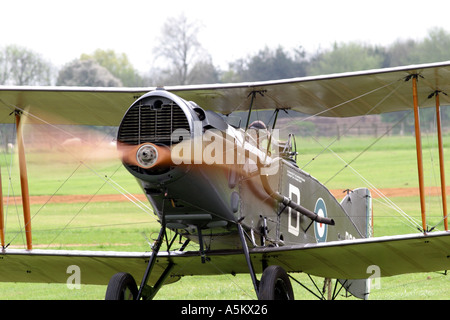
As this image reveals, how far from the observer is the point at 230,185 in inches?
274

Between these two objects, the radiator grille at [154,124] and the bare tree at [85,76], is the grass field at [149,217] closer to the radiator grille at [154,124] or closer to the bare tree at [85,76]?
the radiator grille at [154,124]

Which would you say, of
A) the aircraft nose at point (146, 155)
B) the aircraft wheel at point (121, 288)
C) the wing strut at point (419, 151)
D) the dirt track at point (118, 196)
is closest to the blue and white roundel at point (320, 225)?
the wing strut at point (419, 151)

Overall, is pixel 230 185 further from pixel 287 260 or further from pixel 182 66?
pixel 182 66

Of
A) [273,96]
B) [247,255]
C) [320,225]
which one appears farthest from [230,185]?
[320,225]

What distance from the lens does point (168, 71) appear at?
53469 mm

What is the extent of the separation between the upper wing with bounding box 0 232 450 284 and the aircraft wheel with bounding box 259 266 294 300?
16.9 inches

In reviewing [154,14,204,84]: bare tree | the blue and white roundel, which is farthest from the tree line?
the blue and white roundel

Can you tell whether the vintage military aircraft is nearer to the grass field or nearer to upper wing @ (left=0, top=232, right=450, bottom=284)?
upper wing @ (left=0, top=232, right=450, bottom=284)

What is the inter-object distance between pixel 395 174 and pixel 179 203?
83.5 feet

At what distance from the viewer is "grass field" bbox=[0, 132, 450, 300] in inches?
416

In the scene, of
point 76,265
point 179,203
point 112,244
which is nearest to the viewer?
point 179,203
